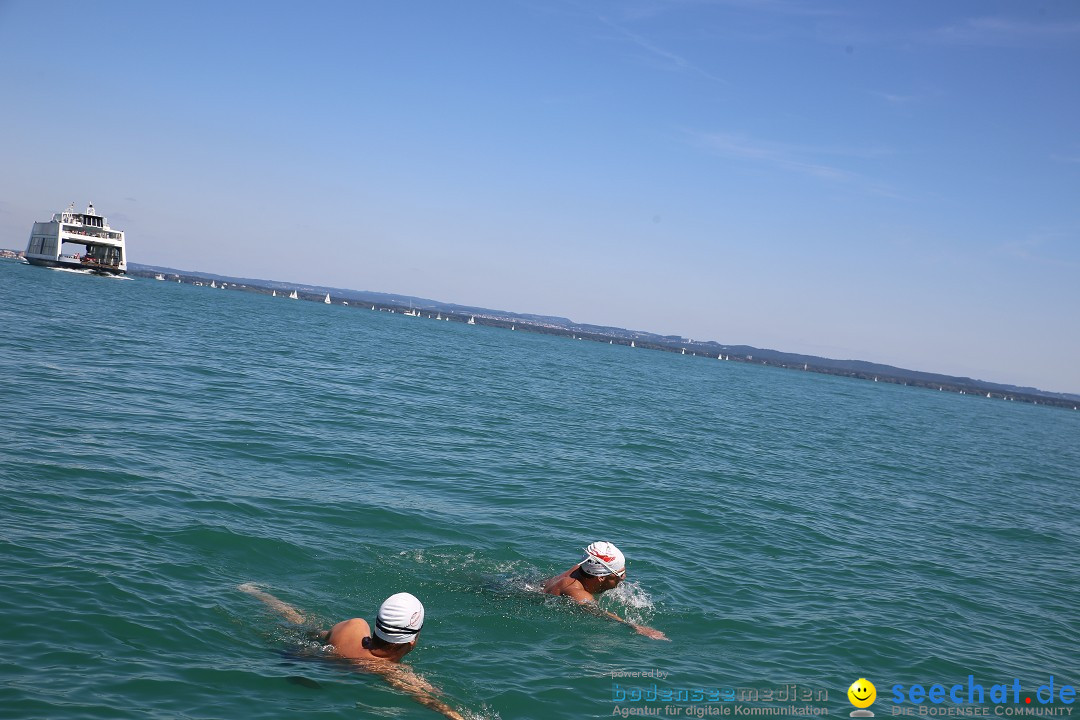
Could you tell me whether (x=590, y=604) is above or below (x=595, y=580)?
below

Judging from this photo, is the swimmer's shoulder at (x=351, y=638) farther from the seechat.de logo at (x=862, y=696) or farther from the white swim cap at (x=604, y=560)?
the seechat.de logo at (x=862, y=696)

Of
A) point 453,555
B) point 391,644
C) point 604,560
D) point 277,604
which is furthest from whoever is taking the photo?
point 453,555

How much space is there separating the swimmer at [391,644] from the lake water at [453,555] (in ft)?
0.58

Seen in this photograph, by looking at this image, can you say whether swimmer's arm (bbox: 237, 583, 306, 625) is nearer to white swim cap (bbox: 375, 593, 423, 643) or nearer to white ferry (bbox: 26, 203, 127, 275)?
white swim cap (bbox: 375, 593, 423, 643)

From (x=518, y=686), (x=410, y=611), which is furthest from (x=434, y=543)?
(x=410, y=611)

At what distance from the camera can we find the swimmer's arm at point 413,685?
8133 mm

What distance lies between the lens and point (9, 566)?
9836 millimetres

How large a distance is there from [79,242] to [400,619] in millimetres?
104128

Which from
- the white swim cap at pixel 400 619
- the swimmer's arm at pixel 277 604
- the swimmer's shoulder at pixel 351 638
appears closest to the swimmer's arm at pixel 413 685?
the swimmer's shoulder at pixel 351 638

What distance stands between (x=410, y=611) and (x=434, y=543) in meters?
6.14

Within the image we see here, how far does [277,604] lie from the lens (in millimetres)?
10242

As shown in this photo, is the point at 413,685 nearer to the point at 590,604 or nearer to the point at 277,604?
the point at 277,604

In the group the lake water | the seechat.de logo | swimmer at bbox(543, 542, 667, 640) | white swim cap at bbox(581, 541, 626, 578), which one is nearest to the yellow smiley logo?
the seechat.de logo

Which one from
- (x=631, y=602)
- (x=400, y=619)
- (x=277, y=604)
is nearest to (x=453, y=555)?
(x=631, y=602)
